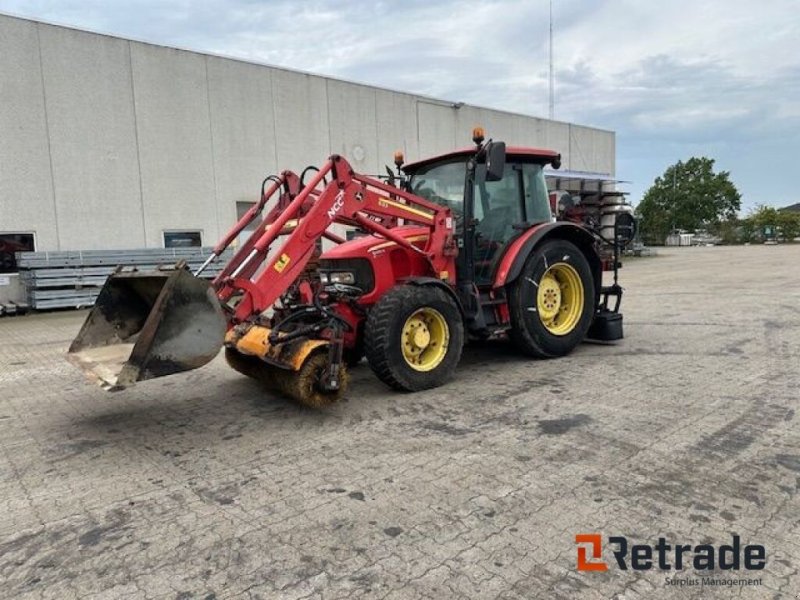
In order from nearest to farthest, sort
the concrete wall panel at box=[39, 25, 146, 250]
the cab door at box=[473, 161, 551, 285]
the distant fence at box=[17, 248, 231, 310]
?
1. the cab door at box=[473, 161, 551, 285]
2. the distant fence at box=[17, 248, 231, 310]
3. the concrete wall panel at box=[39, 25, 146, 250]

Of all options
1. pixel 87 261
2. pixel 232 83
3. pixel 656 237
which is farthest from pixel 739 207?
pixel 87 261

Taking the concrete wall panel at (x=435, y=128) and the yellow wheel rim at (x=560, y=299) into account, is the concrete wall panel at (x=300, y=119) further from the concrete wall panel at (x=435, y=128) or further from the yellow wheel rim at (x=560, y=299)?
the yellow wheel rim at (x=560, y=299)

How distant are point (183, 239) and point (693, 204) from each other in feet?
191

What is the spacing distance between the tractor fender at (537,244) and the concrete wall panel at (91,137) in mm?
11616

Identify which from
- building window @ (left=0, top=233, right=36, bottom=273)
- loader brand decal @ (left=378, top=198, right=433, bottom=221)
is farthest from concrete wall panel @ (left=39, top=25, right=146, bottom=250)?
loader brand decal @ (left=378, top=198, right=433, bottom=221)

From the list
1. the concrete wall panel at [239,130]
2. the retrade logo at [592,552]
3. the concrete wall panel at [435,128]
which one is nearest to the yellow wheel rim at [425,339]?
the retrade logo at [592,552]

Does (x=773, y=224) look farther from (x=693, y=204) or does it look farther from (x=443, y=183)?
(x=443, y=183)

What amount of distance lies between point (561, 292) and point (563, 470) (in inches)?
143

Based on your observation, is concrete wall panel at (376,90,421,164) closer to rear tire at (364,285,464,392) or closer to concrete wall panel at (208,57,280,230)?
concrete wall panel at (208,57,280,230)

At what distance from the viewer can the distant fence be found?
43.2ft

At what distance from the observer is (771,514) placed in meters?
3.03

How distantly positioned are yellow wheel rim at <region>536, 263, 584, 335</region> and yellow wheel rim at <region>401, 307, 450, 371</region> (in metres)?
1.57

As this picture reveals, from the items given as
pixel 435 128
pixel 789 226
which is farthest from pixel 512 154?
pixel 789 226

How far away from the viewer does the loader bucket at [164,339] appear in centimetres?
398
